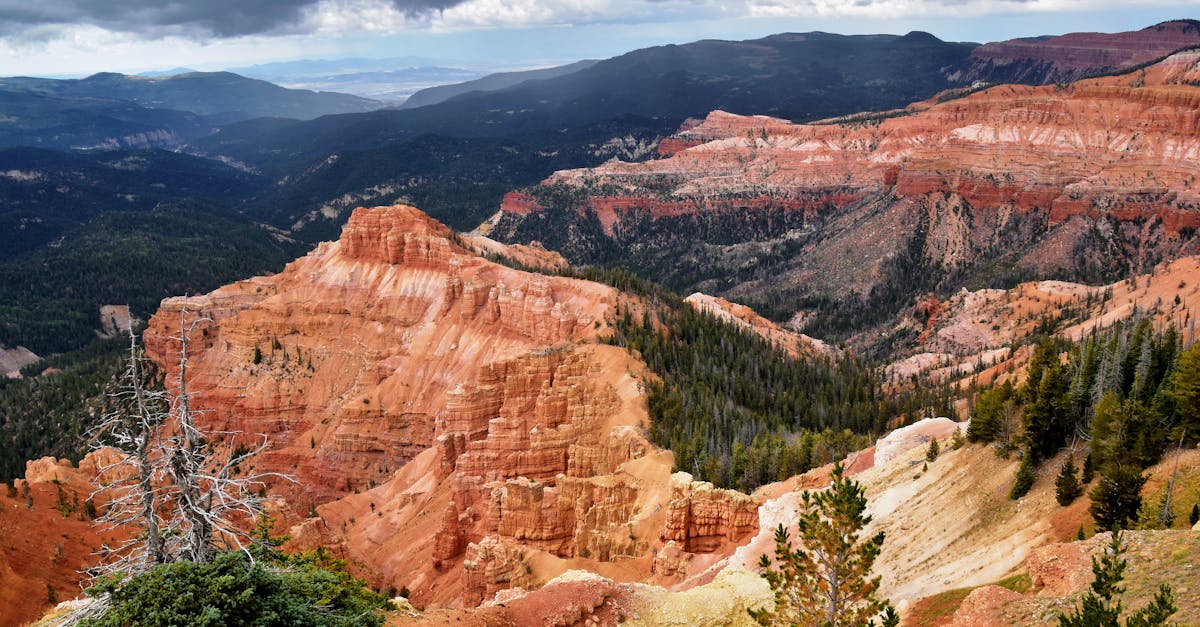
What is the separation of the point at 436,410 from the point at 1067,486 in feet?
191

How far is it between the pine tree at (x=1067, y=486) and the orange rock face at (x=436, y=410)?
49.2 feet

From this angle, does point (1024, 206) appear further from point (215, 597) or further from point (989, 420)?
point (215, 597)

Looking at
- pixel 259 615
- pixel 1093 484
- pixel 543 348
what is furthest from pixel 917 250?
pixel 259 615

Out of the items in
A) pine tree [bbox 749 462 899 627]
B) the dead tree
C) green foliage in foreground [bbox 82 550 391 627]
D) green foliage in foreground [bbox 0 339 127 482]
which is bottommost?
green foliage in foreground [bbox 0 339 127 482]

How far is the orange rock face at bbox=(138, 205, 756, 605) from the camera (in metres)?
47.7

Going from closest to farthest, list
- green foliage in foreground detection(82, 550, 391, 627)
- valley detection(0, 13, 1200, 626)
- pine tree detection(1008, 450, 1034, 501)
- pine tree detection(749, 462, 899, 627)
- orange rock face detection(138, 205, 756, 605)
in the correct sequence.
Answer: green foliage in foreground detection(82, 550, 391, 627) < pine tree detection(749, 462, 899, 627) < valley detection(0, 13, 1200, 626) < pine tree detection(1008, 450, 1034, 501) < orange rock face detection(138, 205, 756, 605)

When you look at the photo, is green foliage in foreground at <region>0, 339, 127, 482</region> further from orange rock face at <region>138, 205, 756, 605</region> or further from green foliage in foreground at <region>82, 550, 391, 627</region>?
green foliage in foreground at <region>82, 550, 391, 627</region>

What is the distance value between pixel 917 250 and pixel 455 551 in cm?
14450

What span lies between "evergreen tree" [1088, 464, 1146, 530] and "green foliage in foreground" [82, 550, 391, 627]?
24.0m

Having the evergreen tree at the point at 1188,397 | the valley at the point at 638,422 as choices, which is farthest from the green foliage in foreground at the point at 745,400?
the evergreen tree at the point at 1188,397

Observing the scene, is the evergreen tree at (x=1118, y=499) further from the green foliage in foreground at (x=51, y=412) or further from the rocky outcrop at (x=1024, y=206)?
the rocky outcrop at (x=1024, y=206)

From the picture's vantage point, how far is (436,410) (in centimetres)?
7800

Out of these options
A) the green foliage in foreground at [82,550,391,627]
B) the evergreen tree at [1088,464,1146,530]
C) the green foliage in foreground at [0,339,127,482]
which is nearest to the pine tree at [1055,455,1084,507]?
the evergreen tree at [1088,464,1146,530]

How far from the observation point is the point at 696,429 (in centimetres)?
5641
